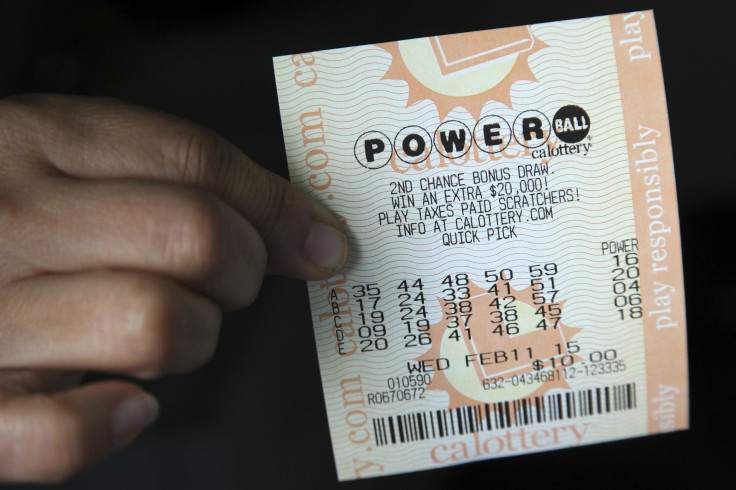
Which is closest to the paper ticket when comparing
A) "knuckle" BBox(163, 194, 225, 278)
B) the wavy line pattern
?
the wavy line pattern

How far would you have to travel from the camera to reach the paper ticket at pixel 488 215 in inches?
17.4

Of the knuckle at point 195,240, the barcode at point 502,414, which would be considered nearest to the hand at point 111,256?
the knuckle at point 195,240

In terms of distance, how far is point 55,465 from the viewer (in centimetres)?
33

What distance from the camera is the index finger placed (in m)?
0.38

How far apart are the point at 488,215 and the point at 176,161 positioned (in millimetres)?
250

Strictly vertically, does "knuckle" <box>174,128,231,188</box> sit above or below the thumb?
above

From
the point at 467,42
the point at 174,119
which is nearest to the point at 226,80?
the point at 174,119

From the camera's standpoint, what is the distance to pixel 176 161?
379 mm

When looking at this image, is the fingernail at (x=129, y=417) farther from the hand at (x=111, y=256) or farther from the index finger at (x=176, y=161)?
the index finger at (x=176, y=161)

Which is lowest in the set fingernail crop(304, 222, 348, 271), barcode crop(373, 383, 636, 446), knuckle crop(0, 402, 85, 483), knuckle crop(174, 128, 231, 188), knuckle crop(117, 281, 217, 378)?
barcode crop(373, 383, 636, 446)

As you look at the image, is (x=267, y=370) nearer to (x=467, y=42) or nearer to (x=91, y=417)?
(x=91, y=417)

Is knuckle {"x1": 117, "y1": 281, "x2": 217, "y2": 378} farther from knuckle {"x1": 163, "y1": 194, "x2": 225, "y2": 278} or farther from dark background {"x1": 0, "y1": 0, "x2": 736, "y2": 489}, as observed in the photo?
dark background {"x1": 0, "y1": 0, "x2": 736, "y2": 489}

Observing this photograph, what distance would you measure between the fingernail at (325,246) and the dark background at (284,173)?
0.08 meters

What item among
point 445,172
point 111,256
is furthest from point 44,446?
point 445,172
